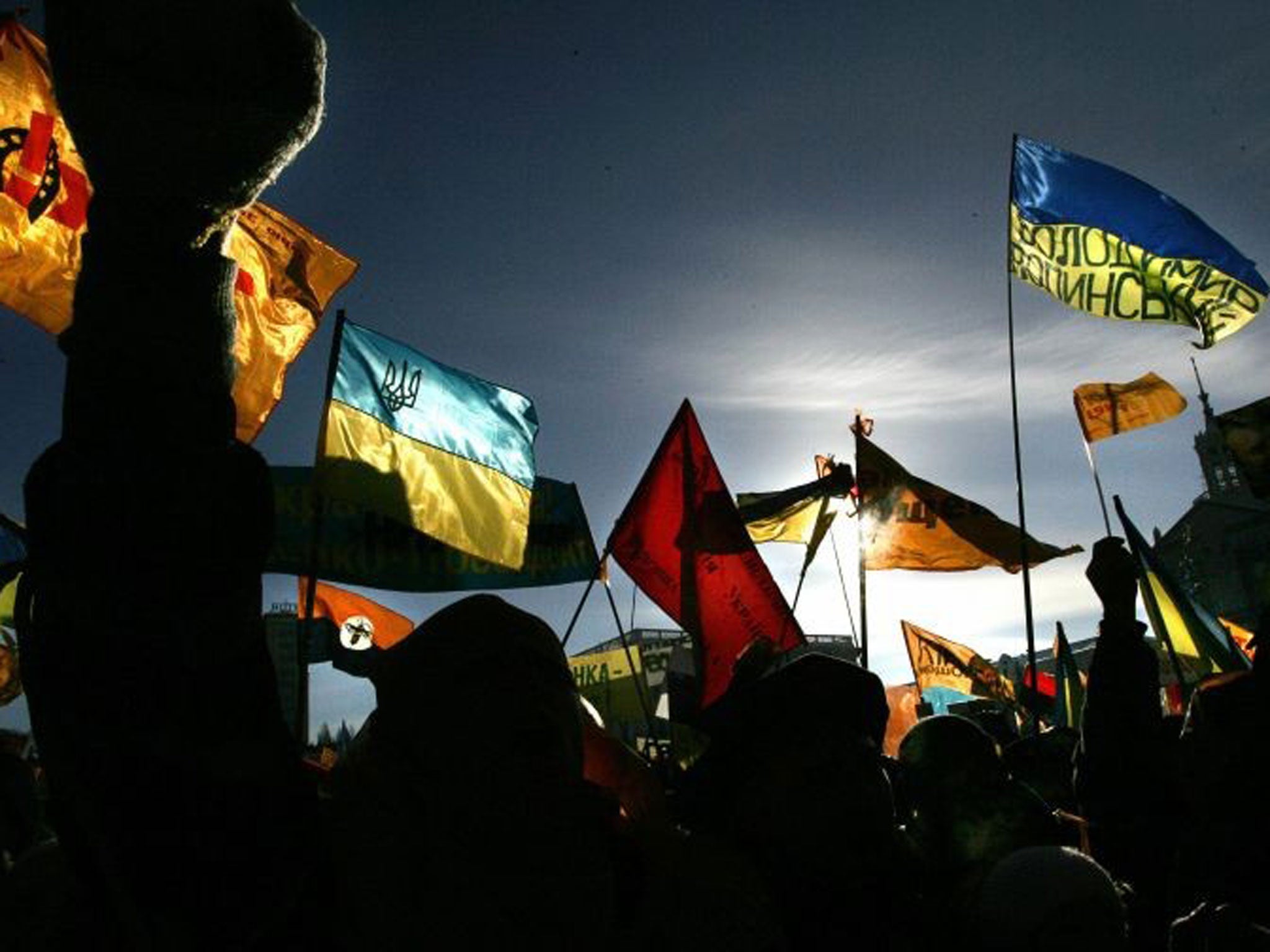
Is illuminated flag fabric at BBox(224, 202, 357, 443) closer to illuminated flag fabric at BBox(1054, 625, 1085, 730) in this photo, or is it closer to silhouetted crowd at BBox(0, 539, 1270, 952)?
silhouetted crowd at BBox(0, 539, 1270, 952)

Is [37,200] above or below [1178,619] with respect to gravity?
above

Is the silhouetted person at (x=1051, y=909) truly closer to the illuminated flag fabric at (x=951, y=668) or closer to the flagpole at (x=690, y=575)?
the flagpole at (x=690, y=575)

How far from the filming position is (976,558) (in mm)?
8242

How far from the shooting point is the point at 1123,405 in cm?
874

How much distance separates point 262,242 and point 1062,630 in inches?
344

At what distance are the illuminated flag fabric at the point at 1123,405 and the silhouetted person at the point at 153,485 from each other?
9229 millimetres

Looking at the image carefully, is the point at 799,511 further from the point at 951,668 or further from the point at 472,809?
the point at 472,809

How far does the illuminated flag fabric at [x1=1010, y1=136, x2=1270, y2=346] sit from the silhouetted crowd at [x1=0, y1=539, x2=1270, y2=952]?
14.9ft

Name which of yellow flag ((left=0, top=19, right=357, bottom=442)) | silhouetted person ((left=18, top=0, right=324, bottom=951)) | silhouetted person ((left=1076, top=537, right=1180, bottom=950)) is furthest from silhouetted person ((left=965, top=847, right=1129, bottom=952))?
yellow flag ((left=0, top=19, right=357, bottom=442))

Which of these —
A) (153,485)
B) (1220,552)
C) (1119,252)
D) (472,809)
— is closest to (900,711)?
(1119,252)

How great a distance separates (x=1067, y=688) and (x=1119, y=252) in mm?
5918

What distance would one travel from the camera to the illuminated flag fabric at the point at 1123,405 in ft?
28.1

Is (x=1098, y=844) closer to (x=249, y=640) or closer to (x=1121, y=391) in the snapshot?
(x=249, y=640)

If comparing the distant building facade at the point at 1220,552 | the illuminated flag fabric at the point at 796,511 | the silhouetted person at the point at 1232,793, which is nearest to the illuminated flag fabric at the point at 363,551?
the illuminated flag fabric at the point at 796,511
